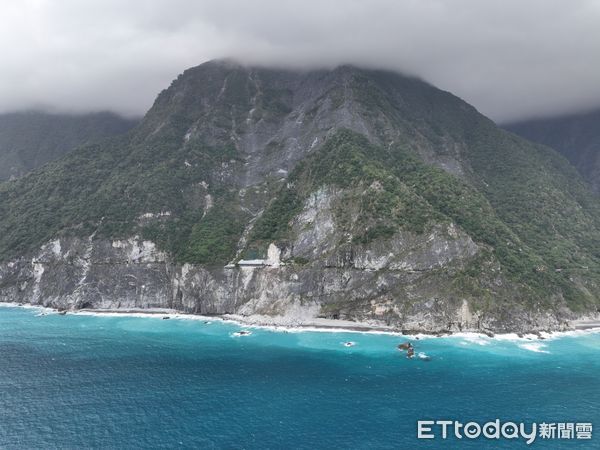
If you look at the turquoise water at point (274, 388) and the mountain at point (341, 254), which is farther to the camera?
the mountain at point (341, 254)

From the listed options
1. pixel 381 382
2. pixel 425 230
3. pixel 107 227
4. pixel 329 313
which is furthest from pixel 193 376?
pixel 107 227

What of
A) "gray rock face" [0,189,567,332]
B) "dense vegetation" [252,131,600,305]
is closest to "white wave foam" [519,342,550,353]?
"gray rock face" [0,189,567,332]

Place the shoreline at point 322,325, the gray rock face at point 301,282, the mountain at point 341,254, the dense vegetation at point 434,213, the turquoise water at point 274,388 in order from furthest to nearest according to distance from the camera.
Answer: the dense vegetation at point 434,213
the mountain at point 341,254
the gray rock face at point 301,282
the shoreline at point 322,325
the turquoise water at point 274,388

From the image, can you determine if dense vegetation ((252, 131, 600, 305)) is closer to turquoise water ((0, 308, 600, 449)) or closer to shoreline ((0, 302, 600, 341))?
shoreline ((0, 302, 600, 341))

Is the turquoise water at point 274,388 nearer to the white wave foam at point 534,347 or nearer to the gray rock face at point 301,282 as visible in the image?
the white wave foam at point 534,347

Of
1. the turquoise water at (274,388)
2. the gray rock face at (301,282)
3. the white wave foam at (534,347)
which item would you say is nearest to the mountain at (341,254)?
the gray rock face at (301,282)

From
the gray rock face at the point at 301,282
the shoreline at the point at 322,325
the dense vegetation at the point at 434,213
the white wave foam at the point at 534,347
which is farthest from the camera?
Result: the dense vegetation at the point at 434,213
